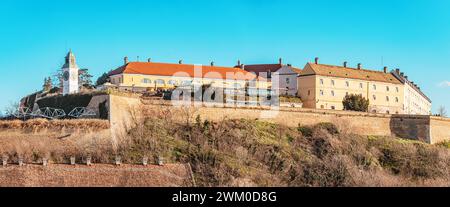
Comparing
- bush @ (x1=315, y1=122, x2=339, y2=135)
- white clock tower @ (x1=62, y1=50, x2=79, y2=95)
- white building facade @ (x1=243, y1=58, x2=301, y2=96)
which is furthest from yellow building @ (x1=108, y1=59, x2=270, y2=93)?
bush @ (x1=315, y1=122, x2=339, y2=135)

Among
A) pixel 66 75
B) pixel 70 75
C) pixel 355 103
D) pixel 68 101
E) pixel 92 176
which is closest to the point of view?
pixel 92 176

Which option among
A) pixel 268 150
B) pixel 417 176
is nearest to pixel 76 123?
pixel 268 150

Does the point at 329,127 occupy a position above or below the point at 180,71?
below

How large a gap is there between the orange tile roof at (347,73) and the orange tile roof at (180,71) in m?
5.63

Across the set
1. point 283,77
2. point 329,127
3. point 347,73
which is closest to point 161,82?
point 283,77

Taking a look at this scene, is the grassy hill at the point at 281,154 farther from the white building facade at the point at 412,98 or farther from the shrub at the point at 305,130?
the white building facade at the point at 412,98

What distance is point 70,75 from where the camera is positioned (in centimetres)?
4388

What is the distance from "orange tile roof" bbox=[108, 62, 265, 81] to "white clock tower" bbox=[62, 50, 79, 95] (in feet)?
31.2

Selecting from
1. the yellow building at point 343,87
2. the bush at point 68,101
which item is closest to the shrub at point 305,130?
the yellow building at point 343,87

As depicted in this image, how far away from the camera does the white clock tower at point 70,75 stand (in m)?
43.2

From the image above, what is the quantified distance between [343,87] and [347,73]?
5.82 ft

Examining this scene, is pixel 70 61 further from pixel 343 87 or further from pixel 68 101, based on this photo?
pixel 343 87
